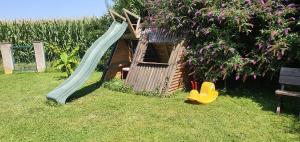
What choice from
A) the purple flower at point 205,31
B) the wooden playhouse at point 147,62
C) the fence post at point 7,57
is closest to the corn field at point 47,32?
the fence post at point 7,57

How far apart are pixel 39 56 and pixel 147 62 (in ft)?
23.6

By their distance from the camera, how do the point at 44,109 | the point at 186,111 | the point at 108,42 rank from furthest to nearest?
the point at 108,42 → the point at 44,109 → the point at 186,111

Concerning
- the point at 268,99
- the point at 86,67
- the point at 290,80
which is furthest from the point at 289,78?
the point at 86,67

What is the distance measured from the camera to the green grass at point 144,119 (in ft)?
19.7

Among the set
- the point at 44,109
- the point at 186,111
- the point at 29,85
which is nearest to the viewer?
the point at 186,111

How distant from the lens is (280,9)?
7.80 m

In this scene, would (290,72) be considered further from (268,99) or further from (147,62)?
(147,62)

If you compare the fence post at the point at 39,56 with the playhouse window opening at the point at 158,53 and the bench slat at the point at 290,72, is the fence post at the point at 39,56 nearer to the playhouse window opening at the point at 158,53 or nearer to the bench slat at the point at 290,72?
the playhouse window opening at the point at 158,53

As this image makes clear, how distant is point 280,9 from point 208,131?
3.64m

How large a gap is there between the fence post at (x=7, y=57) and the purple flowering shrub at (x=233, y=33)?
8.46 meters

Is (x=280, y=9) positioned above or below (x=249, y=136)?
above

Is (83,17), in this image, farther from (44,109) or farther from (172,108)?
(172,108)

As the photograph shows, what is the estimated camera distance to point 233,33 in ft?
27.5

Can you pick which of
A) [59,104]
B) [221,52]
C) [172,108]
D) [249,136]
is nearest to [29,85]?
[59,104]
